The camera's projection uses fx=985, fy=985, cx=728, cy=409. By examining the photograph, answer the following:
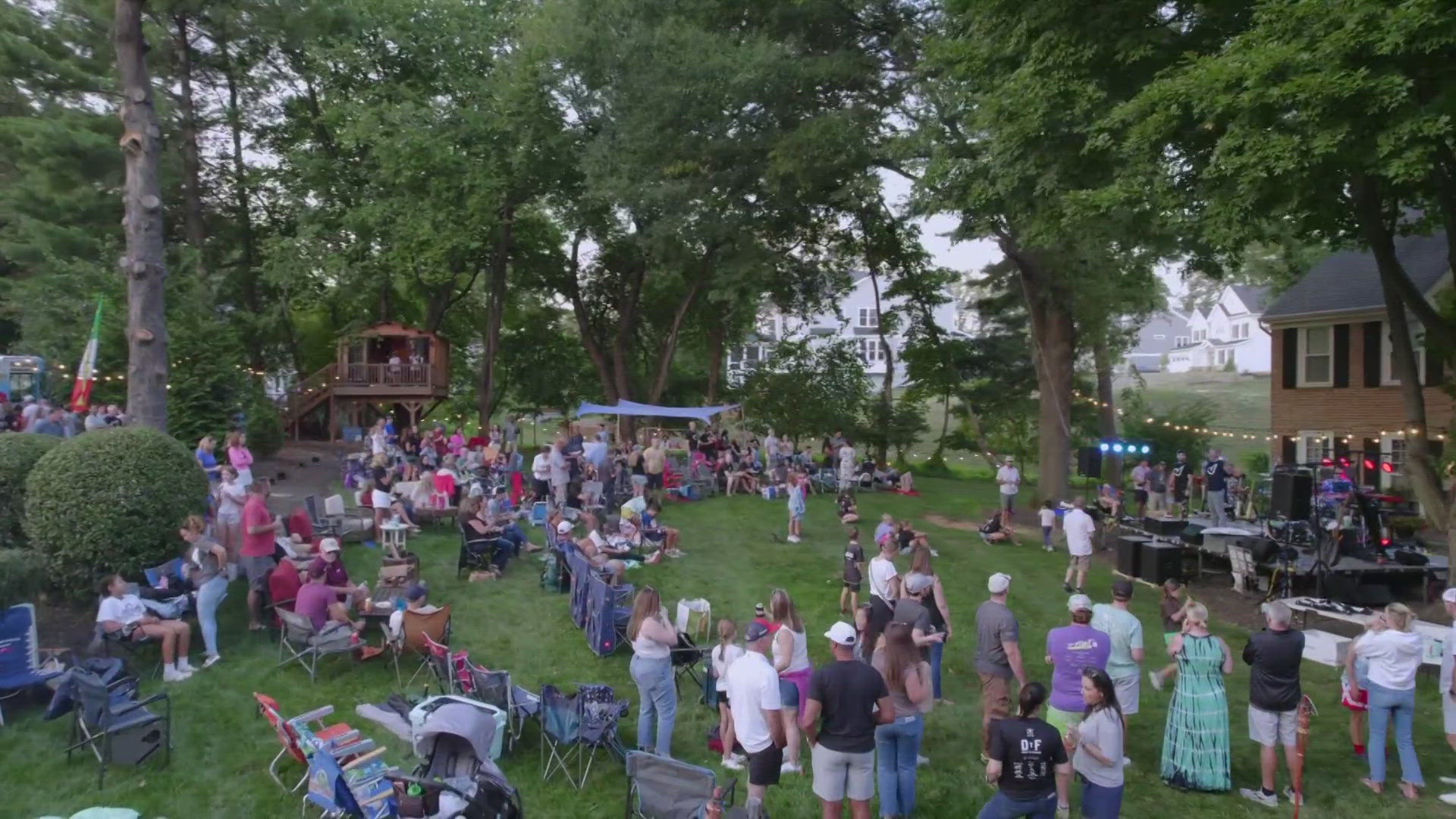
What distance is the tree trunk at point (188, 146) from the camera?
27031 mm

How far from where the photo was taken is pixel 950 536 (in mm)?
18516

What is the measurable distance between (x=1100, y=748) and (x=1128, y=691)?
2.02m

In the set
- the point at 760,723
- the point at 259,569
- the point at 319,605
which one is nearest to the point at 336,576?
the point at 319,605

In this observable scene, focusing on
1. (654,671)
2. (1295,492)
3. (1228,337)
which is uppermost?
(1228,337)

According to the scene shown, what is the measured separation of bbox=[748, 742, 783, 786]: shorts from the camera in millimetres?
6223

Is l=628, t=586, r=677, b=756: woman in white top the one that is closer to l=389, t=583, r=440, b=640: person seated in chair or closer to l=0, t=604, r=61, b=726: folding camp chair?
l=389, t=583, r=440, b=640: person seated in chair

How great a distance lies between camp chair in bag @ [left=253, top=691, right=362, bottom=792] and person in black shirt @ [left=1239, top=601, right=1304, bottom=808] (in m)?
6.49

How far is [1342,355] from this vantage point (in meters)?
23.1

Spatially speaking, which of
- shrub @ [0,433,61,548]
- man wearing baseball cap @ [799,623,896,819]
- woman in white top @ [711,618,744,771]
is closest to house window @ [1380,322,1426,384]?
woman in white top @ [711,618,744,771]

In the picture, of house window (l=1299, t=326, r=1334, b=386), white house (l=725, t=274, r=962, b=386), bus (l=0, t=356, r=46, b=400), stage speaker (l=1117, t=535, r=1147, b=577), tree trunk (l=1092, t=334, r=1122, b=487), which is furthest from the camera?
white house (l=725, t=274, r=962, b=386)

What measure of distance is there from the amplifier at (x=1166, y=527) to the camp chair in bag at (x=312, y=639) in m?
13.0

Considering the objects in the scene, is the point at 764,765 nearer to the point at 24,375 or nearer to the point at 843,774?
the point at 843,774

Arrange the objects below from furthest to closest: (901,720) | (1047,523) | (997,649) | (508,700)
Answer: (1047,523) < (508,700) < (997,649) < (901,720)

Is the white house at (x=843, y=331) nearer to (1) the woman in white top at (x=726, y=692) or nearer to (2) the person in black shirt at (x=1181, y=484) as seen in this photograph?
(2) the person in black shirt at (x=1181, y=484)
